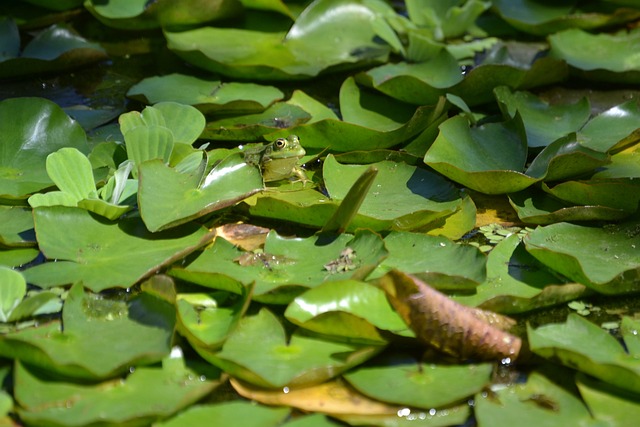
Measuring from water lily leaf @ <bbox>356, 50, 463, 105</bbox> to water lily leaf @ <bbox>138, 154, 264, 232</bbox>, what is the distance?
87 centimetres

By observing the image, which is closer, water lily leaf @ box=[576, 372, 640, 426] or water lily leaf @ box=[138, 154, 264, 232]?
water lily leaf @ box=[576, 372, 640, 426]

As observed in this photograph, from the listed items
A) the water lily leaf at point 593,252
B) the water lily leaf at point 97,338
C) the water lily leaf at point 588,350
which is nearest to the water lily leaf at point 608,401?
the water lily leaf at point 588,350

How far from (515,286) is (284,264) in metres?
0.64

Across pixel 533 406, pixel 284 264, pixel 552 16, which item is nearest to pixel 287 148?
pixel 284 264

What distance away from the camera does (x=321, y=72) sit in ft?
11.6

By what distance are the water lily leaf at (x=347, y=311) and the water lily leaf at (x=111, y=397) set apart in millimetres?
293

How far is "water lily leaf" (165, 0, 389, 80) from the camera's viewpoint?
3.42m

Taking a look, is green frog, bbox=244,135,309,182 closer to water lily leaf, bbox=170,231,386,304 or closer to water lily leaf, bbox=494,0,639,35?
water lily leaf, bbox=170,231,386,304

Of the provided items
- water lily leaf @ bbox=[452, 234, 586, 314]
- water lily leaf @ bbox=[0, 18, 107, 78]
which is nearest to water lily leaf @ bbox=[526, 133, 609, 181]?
water lily leaf @ bbox=[452, 234, 586, 314]

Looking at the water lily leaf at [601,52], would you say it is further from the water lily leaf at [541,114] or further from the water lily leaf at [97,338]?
the water lily leaf at [97,338]

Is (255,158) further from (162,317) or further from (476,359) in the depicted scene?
(476,359)

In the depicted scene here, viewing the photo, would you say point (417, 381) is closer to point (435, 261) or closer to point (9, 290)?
point (435, 261)

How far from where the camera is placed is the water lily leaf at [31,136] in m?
2.72

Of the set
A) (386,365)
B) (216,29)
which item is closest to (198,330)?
(386,365)
